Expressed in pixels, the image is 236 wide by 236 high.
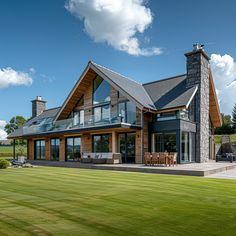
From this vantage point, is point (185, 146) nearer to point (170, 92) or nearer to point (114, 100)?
point (170, 92)

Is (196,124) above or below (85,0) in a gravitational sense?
below

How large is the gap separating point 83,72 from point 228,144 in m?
16.4

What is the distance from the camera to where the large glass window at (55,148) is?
25.0 metres

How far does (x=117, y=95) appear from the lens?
20750 mm

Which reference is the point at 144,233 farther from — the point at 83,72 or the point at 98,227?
the point at 83,72

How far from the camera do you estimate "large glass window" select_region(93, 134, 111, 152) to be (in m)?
20.6

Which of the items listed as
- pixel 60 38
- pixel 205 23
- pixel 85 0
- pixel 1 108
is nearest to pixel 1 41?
pixel 60 38

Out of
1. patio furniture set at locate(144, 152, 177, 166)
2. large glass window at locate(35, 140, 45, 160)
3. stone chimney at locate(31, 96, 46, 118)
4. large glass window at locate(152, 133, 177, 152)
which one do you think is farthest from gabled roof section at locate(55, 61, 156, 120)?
stone chimney at locate(31, 96, 46, 118)

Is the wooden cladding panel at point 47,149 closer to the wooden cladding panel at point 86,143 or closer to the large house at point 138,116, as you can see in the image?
the large house at point 138,116

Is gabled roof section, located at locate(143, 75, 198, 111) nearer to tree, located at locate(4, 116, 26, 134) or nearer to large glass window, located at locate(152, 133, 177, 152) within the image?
large glass window, located at locate(152, 133, 177, 152)

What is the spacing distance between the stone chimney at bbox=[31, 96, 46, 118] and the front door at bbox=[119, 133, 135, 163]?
16.7 m

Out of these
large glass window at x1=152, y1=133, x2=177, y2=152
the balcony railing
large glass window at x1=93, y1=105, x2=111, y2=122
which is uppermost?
large glass window at x1=93, y1=105, x2=111, y2=122

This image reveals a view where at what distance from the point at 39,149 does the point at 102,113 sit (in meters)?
10.2

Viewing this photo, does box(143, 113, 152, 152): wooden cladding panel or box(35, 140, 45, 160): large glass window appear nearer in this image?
box(143, 113, 152, 152): wooden cladding panel
